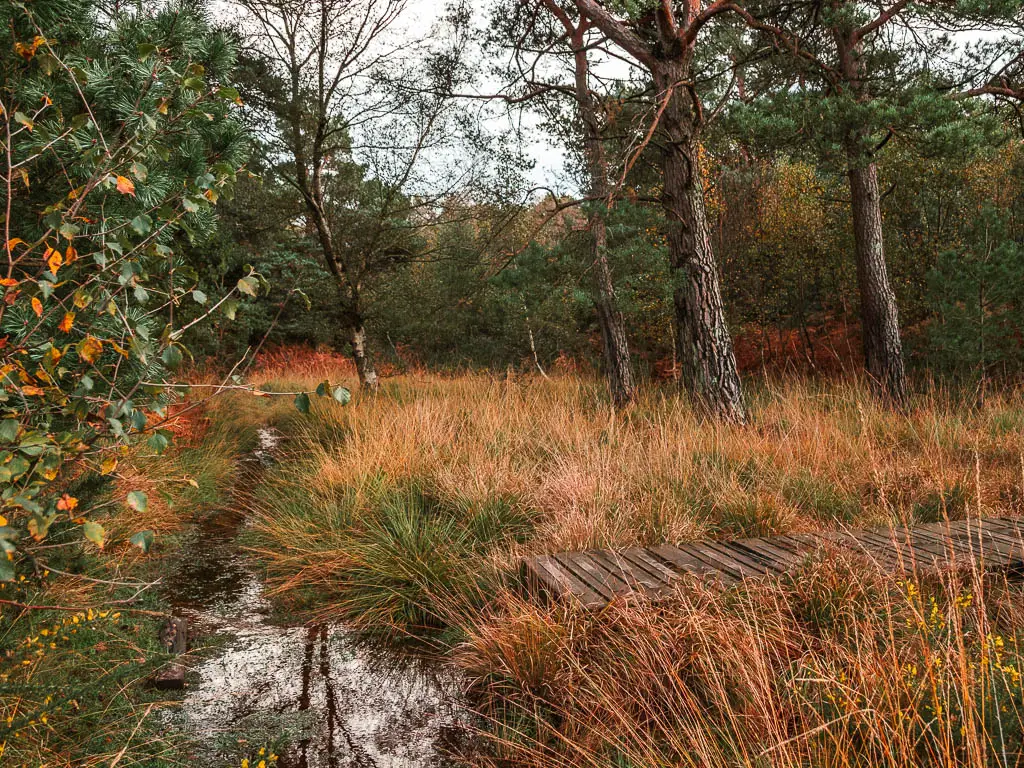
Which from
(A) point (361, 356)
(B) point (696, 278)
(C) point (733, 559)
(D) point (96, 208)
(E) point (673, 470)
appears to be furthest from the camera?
(A) point (361, 356)

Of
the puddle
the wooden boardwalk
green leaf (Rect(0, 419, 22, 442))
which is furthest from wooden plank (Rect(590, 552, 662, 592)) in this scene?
green leaf (Rect(0, 419, 22, 442))

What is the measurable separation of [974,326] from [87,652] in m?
9.30

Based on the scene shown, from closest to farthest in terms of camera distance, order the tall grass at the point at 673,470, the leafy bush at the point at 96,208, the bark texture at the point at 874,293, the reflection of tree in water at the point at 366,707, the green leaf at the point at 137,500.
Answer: the green leaf at the point at 137,500
the leafy bush at the point at 96,208
the reflection of tree in water at the point at 366,707
the tall grass at the point at 673,470
the bark texture at the point at 874,293

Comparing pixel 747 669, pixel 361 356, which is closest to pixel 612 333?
pixel 361 356

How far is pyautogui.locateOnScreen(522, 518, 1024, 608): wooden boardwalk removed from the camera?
3047 mm

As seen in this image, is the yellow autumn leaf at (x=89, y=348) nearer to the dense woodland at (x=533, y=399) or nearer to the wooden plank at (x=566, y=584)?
the dense woodland at (x=533, y=399)

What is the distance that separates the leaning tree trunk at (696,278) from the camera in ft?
23.0

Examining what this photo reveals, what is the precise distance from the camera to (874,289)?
346 inches

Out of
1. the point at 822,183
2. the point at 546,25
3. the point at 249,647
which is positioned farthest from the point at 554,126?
the point at 249,647

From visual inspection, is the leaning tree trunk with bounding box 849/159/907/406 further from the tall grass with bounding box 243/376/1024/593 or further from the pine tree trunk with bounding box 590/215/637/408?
the pine tree trunk with bounding box 590/215/637/408

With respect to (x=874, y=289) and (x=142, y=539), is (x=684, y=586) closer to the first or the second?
(x=142, y=539)

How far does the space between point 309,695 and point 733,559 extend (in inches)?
83.9

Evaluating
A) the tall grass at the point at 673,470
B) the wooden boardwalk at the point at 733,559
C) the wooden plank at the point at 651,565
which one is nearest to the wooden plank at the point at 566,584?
the wooden boardwalk at the point at 733,559

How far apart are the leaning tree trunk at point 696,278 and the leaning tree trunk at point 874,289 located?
280 cm
